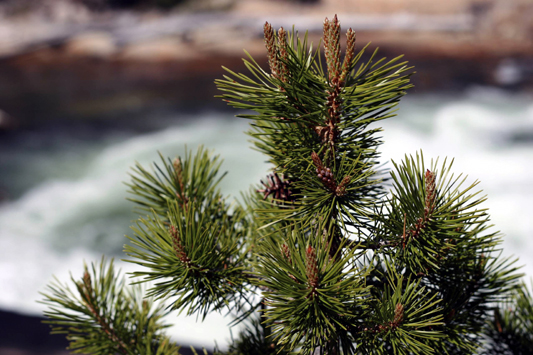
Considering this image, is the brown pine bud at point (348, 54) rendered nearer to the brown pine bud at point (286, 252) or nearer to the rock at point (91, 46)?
the brown pine bud at point (286, 252)

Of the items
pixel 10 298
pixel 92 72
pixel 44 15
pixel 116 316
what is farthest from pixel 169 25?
pixel 116 316

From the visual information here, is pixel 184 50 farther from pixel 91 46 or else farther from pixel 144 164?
pixel 144 164

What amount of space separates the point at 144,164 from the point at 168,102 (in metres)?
0.60

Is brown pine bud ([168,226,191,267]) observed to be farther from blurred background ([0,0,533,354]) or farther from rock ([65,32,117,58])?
rock ([65,32,117,58])

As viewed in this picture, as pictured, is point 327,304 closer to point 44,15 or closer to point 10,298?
point 10,298

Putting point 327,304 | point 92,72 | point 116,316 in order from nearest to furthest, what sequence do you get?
1. point 327,304
2. point 116,316
3. point 92,72

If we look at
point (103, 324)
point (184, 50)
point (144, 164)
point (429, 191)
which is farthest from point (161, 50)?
point (429, 191)

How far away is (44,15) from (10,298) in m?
2.12

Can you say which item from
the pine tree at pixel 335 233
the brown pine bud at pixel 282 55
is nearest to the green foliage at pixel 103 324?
the pine tree at pixel 335 233

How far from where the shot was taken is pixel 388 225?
9.7 inches

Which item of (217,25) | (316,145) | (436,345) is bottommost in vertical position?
(436,345)

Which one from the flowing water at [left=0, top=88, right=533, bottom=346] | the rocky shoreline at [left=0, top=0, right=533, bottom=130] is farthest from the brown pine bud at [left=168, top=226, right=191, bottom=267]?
the rocky shoreline at [left=0, top=0, right=533, bottom=130]

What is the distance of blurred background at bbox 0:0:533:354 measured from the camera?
5.38ft

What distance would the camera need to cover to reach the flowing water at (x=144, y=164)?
143cm
